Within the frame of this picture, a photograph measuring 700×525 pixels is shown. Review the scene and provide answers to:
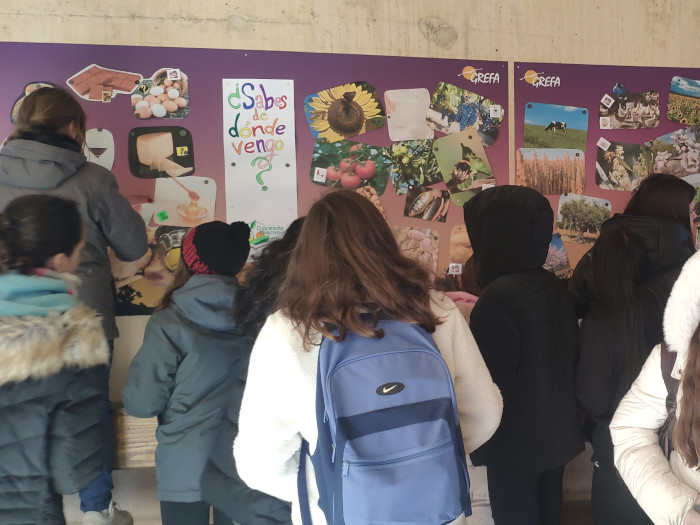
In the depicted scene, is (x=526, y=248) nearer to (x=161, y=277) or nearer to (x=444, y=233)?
(x=444, y=233)

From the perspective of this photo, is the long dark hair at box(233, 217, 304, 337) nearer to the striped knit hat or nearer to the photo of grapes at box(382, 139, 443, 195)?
the striped knit hat

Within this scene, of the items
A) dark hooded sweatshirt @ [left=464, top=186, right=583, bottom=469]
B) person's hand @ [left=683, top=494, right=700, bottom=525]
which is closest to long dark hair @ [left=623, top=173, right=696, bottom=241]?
dark hooded sweatshirt @ [left=464, top=186, right=583, bottom=469]

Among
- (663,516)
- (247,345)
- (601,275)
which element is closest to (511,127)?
(601,275)

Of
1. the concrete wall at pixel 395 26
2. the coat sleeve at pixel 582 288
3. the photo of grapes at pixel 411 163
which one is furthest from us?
the photo of grapes at pixel 411 163

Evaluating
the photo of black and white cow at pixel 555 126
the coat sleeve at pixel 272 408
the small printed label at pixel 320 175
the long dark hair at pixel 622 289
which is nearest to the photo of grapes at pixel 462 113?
the photo of black and white cow at pixel 555 126

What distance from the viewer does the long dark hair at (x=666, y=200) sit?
7.15 feet

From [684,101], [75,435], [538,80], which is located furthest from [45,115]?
[684,101]

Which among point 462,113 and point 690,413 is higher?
point 462,113

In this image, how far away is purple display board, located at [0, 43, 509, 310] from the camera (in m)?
2.71

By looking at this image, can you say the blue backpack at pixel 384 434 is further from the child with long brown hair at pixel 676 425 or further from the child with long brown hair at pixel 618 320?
the child with long brown hair at pixel 618 320

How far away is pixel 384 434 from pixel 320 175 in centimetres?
194

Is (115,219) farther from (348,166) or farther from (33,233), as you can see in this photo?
(348,166)

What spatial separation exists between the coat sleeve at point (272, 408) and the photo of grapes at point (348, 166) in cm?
176

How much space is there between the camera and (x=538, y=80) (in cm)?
319
